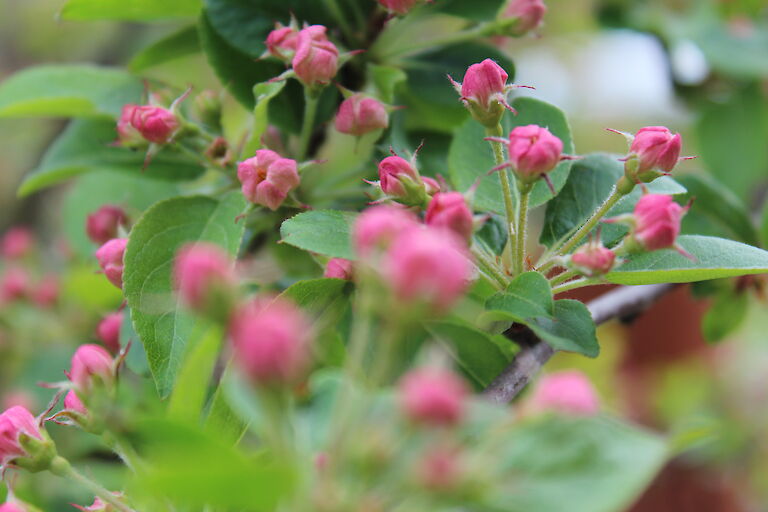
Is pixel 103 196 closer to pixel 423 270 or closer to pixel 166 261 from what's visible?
pixel 166 261

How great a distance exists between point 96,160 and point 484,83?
1.86ft

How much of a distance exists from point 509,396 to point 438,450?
33 centimetres

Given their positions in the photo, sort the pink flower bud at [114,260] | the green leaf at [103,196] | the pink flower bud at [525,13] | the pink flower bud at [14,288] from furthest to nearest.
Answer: the pink flower bud at [14,288] → the green leaf at [103,196] → the pink flower bud at [525,13] → the pink flower bud at [114,260]

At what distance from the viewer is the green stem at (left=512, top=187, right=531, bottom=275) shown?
0.80 m

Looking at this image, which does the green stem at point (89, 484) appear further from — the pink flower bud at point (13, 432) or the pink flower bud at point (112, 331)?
the pink flower bud at point (112, 331)

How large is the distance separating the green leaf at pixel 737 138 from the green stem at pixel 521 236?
95 centimetres

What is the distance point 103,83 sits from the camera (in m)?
1.13

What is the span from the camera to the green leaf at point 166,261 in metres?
0.78

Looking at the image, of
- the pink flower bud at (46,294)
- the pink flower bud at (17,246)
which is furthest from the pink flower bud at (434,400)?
the pink flower bud at (17,246)

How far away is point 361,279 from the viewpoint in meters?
0.58

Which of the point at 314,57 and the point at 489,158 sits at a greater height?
the point at 314,57

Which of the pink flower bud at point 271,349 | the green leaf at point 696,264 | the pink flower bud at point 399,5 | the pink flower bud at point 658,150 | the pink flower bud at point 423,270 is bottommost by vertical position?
the green leaf at point 696,264

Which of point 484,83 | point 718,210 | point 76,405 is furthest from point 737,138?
point 76,405

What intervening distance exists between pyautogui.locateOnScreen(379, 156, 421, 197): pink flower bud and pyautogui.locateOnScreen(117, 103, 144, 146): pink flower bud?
33 centimetres
